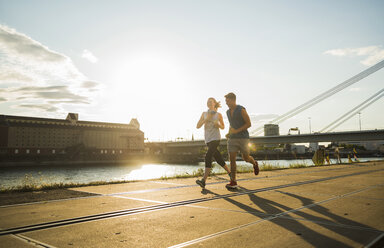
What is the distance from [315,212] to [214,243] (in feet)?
5.19

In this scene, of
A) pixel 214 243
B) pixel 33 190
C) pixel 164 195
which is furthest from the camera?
pixel 33 190

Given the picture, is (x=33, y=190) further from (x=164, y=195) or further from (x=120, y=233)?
(x=120, y=233)

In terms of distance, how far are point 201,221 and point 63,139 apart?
10858cm

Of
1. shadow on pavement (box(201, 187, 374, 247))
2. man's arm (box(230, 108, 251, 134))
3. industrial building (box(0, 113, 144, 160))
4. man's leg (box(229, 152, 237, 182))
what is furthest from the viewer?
industrial building (box(0, 113, 144, 160))

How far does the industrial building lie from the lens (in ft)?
285

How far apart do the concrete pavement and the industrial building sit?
247 ft

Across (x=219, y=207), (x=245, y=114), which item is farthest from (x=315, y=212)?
(x=245, y=114)

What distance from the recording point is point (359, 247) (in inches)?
76.0

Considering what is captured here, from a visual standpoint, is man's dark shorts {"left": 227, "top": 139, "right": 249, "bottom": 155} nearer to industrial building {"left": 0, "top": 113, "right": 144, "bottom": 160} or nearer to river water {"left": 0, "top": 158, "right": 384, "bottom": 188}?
river water {"left": 0, "top": 158, "right": 384, "bottom": 188}

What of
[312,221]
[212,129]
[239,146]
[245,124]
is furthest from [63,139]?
[312,221]

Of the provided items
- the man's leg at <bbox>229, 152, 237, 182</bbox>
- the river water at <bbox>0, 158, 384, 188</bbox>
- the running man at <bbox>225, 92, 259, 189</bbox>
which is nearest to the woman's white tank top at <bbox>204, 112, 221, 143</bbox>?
the running man at <bbox>225, 92, 259, 189</bbox>

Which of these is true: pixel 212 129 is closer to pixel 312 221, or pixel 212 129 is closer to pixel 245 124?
pixel 245 124

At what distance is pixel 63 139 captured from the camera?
10119cm

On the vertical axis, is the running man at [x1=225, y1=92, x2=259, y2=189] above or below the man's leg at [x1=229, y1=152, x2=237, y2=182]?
above
